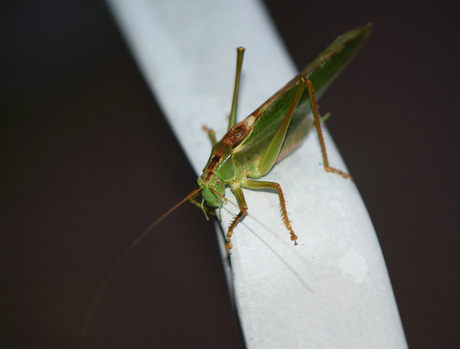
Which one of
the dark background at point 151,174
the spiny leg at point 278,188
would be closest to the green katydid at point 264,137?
the spiny leg at point 278,188

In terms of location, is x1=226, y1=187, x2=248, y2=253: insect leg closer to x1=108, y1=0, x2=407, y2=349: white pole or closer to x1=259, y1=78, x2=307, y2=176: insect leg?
x1=108, y1=0, x2=407, y2=349: white pole

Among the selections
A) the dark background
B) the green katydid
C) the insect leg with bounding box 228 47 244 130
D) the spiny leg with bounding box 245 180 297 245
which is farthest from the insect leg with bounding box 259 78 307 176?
the dark background

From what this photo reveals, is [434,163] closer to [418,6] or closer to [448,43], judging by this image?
[448,43]

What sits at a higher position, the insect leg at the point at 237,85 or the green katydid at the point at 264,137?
the insect leg at the point at 237,85

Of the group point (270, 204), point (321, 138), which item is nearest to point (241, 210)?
point (270, 204)

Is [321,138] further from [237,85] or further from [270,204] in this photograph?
[237,85]

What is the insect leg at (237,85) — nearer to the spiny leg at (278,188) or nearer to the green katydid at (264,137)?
the green katydid at (264,137)
